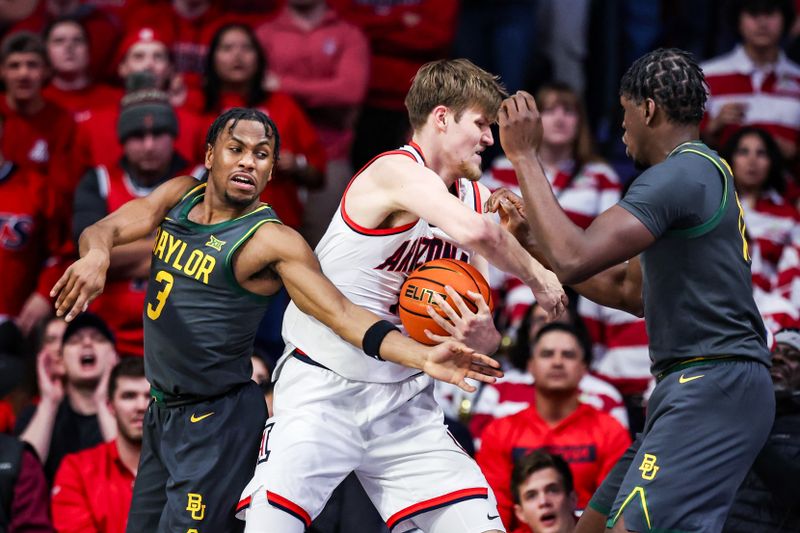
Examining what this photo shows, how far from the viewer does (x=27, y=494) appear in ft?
22.0

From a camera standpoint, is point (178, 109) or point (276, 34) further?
point (276, 34)

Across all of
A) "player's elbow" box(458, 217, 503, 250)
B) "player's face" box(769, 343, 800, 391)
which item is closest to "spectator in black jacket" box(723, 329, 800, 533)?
"player's face" box(769, 343, 800, 391)

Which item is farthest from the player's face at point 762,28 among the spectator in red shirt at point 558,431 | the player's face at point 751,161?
the spectator in red shirt at point 558,431

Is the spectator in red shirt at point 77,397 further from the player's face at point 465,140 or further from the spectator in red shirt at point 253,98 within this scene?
the player's face at point 465,140

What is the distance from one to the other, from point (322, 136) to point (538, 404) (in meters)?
3.19

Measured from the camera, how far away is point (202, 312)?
17.1 ft

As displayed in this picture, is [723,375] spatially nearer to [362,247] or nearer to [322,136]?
[362,247]

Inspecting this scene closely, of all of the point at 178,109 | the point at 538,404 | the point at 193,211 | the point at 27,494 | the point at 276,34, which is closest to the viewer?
the point at 193,211

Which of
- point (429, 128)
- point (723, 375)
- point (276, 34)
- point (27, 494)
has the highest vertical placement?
point (276, 34)

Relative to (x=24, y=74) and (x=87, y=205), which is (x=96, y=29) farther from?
(x=87, y=205)

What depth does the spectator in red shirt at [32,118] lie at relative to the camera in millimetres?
8977

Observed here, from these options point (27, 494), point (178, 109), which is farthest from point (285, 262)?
point (178, 109)

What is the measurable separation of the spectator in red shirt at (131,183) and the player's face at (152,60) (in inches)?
35.9

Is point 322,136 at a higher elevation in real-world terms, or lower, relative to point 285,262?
higher
